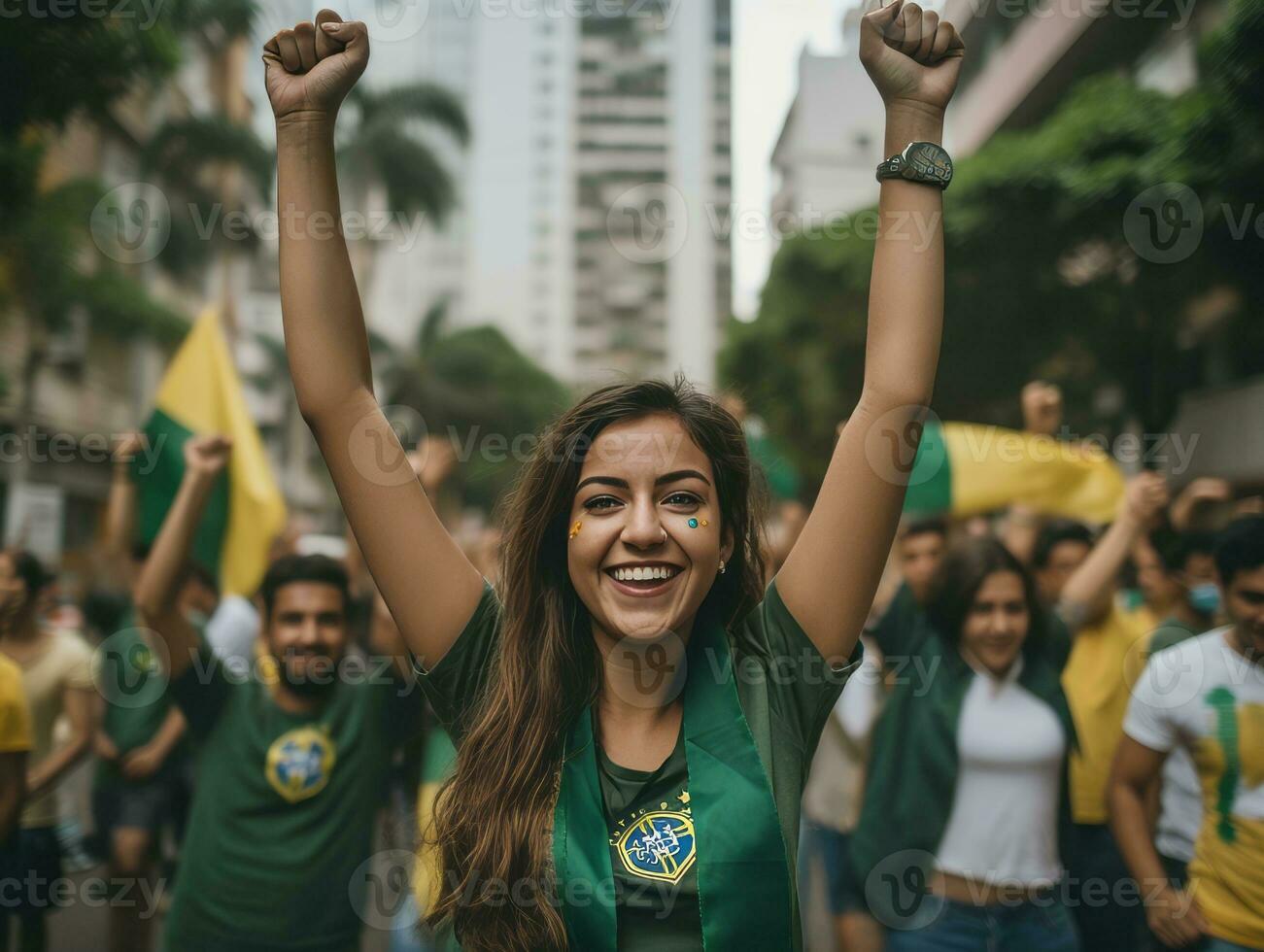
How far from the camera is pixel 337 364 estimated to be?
67.4 inches

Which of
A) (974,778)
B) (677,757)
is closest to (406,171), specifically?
(974,778)

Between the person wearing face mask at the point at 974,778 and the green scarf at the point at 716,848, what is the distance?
195 cm

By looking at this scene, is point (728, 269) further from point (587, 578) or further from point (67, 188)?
point (587, 578)

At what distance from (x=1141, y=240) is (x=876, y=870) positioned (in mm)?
10591

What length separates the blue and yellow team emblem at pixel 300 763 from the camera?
10.4 ft

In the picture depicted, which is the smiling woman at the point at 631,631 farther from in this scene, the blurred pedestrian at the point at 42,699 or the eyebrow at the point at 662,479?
the blurred pedestrian at the point at 42,699

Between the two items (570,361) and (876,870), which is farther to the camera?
(570,361)

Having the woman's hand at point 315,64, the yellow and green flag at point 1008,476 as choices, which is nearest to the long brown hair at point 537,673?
the woman's hand at point 315,64

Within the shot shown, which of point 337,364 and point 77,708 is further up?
point 337,364

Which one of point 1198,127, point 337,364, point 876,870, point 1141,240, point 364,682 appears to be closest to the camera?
point 337,364

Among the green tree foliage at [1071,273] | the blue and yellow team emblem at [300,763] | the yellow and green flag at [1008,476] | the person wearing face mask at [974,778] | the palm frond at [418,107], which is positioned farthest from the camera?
the palm frond at [418,107]

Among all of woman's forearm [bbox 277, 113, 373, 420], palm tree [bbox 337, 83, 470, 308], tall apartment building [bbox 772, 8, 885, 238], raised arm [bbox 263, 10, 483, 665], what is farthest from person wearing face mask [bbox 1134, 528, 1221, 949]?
palm tree [bbox 337, 83, 470, 308]

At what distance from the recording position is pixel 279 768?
3.18 m

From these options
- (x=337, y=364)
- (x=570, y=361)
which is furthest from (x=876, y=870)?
(x=570, y=361)
